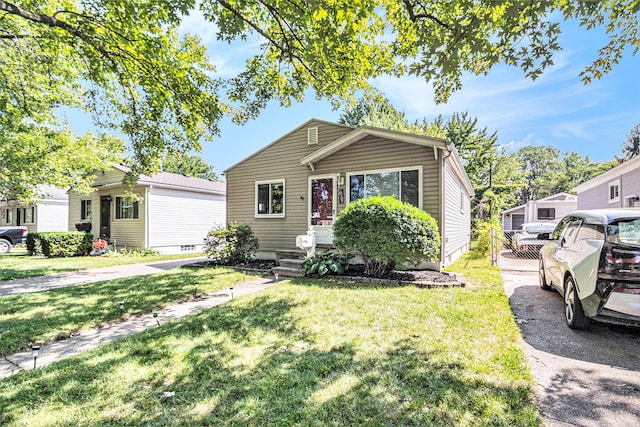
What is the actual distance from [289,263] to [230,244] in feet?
7.16

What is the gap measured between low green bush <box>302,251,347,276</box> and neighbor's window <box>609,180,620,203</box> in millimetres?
12279

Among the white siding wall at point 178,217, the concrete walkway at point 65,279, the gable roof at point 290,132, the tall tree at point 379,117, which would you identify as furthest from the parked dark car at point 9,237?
the tall tree at point 379,117

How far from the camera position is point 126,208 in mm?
15227

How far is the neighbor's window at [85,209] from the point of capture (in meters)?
16.9

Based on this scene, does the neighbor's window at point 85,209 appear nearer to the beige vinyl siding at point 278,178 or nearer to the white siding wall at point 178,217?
the white siding wall at point 178,217

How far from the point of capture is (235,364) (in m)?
2.97

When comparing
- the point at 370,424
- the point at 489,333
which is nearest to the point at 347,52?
the point at 489,333

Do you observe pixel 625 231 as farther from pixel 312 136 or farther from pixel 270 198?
pixel 270 198

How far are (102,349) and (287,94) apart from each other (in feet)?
23.1

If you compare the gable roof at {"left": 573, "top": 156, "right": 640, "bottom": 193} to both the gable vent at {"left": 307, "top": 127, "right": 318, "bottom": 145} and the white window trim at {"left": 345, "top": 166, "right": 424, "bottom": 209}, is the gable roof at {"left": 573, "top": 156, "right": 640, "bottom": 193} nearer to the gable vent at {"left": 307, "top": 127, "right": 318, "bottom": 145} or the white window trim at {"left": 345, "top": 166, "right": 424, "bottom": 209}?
the white window trim at {"left": 345, "top": 166, "right": 424, "bottom": 209}

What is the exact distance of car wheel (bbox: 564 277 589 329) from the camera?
147 inches

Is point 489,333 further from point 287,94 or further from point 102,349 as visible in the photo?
point 287,94

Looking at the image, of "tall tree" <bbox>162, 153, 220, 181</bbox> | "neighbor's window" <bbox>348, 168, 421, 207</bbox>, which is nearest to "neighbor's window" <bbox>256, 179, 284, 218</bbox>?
"neighbor's window" <bbox>348, 168, 421, 207</bbox>

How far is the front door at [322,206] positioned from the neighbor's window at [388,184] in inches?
29.8
